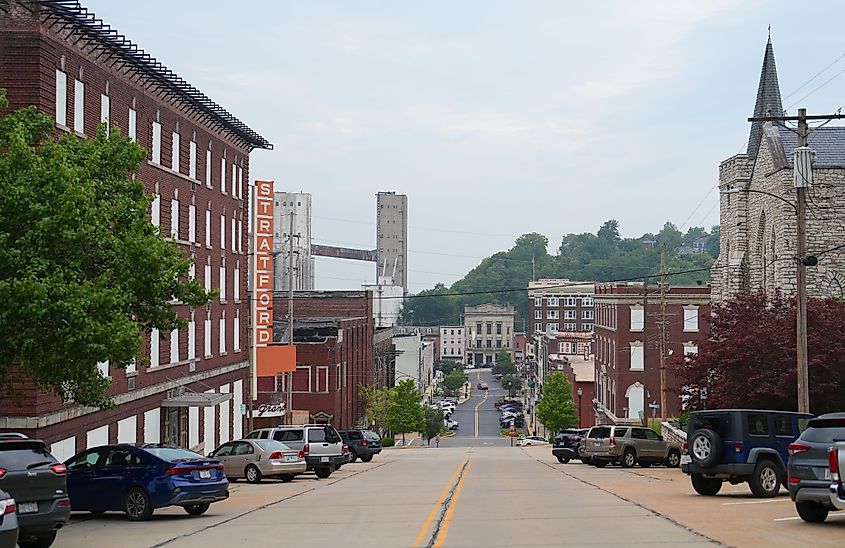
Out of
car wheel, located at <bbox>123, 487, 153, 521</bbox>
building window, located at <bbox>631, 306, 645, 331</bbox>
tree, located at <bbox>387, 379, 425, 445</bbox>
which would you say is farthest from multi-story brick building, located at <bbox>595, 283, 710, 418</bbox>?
car wheel, located at <bbox>123, 487, 153, 521</bbox>

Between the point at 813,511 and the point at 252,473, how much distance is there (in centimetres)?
1920

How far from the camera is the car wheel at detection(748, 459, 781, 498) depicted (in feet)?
75.0

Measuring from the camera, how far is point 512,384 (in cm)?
17488

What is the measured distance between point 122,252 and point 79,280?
1057 mm

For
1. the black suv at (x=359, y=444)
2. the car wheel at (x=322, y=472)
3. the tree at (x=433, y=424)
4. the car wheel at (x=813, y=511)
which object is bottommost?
the tree at (x=433, y=424)

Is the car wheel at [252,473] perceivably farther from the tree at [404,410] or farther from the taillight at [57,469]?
the tree at [404,410]

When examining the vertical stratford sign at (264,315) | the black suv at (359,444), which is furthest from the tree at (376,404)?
the black suv at (359,444)

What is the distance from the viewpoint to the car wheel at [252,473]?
32.5m

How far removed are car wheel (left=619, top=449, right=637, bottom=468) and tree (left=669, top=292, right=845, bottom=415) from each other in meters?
3.47

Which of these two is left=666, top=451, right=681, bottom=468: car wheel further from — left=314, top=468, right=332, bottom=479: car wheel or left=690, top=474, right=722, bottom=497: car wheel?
left=690, top=474, right=722, bottom=497: car wheel

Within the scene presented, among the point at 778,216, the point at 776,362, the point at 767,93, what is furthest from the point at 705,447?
the point at 767,93

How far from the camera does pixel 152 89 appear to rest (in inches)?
1549

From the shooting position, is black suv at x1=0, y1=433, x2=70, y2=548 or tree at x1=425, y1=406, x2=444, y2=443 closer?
black suv at x1=0, y1=433, x2=70, y2=548

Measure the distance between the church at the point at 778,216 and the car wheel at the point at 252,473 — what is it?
23.2 m
